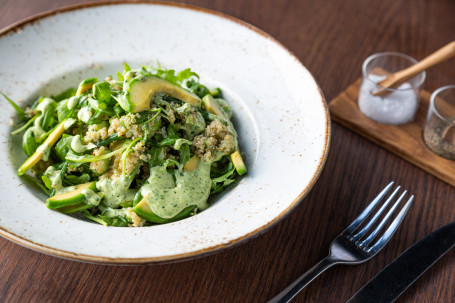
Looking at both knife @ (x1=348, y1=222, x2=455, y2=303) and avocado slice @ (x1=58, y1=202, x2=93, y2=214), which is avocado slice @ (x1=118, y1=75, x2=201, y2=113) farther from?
knife @ (x1=348, y1=222, x2=455, y2=303)

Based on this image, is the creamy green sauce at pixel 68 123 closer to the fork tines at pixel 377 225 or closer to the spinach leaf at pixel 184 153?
the spinach leaf at pixel 184 153

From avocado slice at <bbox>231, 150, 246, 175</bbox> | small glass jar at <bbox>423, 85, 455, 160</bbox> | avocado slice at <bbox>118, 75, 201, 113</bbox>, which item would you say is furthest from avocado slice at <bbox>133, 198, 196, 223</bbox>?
small glass jar at <bbox>423, 85, 455, 160</bbox>

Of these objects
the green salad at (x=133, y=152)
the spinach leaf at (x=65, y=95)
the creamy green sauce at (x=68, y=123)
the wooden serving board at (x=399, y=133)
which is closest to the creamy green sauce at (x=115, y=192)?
the green salad at (x=133, y=152)

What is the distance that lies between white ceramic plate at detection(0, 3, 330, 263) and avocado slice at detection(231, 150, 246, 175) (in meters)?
0.04

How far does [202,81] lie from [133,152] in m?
0.77

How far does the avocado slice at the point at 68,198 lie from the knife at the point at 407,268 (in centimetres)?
126

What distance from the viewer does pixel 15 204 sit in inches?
80.2

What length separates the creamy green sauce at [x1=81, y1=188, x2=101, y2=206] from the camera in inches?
84.7

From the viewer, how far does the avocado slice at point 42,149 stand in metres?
2.26

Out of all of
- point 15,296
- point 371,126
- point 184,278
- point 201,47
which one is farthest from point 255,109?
point 15,296

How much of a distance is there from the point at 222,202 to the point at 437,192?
4.04ft

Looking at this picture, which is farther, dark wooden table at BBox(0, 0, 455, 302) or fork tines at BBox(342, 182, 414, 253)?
fork tines at BBox(342, 182, 414, 253)

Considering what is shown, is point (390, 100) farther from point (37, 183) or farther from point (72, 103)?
point (37, 183)

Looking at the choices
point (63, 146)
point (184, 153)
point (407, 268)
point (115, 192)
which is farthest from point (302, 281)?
point (63, 146)
